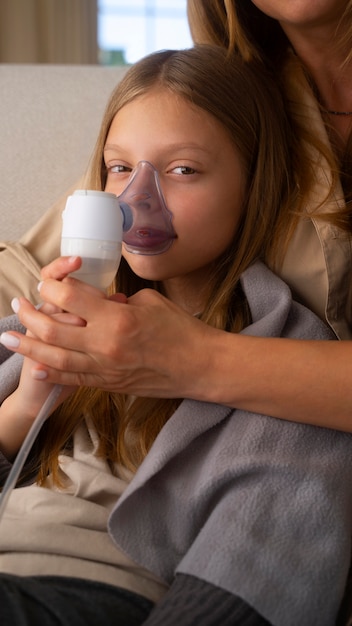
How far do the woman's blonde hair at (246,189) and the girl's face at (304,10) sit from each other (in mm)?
92

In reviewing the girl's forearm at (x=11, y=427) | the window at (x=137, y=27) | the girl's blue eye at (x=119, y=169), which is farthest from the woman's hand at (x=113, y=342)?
the window at (x=137, y=27)

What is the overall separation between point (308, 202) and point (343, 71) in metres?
0.28

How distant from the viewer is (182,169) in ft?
4.08

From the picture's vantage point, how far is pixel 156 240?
1229mm

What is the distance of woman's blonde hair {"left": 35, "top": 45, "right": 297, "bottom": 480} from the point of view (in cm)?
126

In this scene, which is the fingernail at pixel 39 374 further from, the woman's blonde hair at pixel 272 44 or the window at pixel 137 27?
the window at pixel 137 27

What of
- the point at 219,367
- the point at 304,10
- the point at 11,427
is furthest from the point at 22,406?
the point at 304,10

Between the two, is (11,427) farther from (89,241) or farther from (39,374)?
(89,241)

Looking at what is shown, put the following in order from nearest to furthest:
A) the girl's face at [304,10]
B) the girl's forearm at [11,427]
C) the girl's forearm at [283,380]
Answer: the girl's forearm at [283,380] → the girl's forearm at [11,427] → the girl's face at [304,10]

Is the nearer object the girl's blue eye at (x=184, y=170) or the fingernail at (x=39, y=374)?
the fingernail at (x=39, y=374)

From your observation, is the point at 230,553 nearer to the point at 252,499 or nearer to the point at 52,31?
the point at 252,499

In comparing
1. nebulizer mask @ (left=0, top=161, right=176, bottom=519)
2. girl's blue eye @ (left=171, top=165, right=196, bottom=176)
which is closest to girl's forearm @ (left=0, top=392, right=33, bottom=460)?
nebulizer mask @ (left=0, top=161, right=176, bottom=519)

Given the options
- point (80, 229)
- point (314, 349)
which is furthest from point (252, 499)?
point (80, 229)

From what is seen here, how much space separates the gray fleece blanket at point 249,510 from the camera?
0.98 meters
